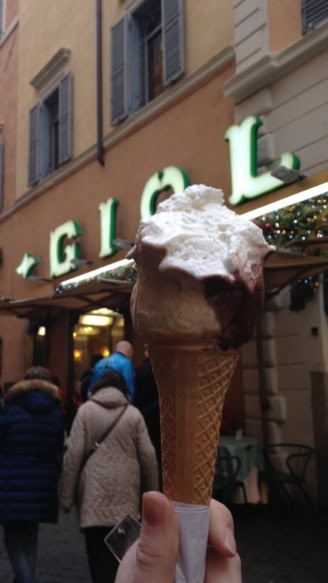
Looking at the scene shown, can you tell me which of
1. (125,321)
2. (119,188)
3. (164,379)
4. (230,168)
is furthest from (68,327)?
(164,379)

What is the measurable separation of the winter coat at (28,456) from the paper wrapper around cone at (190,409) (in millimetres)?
2547

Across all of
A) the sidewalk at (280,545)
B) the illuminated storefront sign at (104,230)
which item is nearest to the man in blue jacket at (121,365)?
the sidewalk at (280,545)

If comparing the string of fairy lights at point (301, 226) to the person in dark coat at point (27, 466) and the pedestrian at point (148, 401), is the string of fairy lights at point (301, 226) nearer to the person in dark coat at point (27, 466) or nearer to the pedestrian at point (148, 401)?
the pedestrian at point (148, 401)

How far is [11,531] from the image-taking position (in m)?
3.85

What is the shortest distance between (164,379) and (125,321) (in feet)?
28.0

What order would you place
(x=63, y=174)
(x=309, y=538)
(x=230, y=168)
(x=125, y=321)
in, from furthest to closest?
(x=63, y=174) → (x=125, y=321) → (x=230, y=168) → (x=309, y=538)

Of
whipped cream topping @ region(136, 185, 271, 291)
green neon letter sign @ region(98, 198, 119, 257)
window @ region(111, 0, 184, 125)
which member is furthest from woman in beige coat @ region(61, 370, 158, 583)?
window @ region(111, 0, 184, 125)

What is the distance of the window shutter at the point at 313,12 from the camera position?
686 centimetres

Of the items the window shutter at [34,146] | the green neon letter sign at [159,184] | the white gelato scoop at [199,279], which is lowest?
the white gelato scoop at [199,279]

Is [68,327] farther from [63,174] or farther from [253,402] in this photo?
[253,402]

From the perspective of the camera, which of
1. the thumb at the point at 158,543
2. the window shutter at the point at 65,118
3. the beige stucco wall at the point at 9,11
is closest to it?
the thumb at the point at 158,543

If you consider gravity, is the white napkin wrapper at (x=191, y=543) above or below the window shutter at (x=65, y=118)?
below

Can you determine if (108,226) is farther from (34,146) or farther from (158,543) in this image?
(158,543)

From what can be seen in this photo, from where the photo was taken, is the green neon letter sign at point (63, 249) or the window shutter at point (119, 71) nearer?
the window shutter at point (119, 71)
